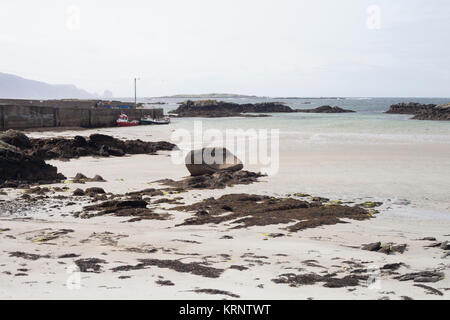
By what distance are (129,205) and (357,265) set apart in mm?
4687

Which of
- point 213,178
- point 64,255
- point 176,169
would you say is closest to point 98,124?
point 176,169

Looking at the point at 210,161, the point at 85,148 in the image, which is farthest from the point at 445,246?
the point at 85,148

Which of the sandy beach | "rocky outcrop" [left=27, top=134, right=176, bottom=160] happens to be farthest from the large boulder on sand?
"rocky outcrop" [left=27, top=134, right=176, bottom=160]

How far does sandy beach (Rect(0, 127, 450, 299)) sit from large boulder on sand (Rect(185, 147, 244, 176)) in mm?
1818

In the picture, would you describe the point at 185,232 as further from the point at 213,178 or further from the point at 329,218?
the point at 213,178

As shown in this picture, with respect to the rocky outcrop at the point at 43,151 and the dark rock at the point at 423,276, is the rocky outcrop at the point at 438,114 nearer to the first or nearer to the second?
the rocky outcrop at the point at 43,151

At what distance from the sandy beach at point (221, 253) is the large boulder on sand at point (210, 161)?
1.82m

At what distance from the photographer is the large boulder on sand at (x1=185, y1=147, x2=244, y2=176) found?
12586 millimetres

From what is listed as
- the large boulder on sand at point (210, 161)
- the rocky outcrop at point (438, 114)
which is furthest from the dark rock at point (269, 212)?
the rocky outcrop at point (438, 114)

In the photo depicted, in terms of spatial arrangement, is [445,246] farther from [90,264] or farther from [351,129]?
[351,129]

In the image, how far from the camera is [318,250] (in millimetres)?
5672
